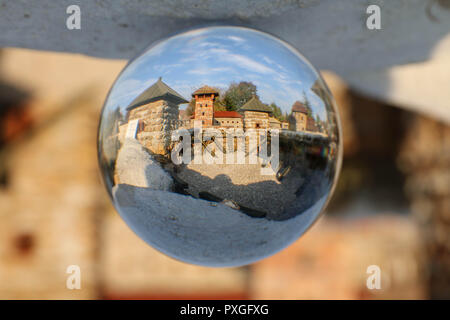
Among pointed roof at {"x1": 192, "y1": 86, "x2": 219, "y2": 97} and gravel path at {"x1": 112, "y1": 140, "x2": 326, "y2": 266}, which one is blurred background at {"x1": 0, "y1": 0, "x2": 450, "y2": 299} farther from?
pointed roof at {"x1": 192, "y1": 86, "x2": 219, "y2": 97}

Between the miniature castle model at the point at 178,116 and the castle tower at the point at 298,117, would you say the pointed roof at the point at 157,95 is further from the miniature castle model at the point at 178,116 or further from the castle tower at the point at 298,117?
the castle tower at the point at 298,117

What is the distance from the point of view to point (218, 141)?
0.56m

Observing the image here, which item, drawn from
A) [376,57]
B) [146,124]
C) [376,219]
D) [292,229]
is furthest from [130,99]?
[376,219]

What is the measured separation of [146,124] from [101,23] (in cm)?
28

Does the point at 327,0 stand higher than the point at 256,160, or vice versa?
the point at 327,0

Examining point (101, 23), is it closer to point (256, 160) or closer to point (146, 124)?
point (146, 124)

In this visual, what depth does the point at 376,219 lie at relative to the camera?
2.77 m

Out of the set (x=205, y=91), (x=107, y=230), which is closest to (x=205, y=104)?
(x=205, y=91)

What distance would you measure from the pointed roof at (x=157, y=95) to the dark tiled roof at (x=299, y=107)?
189mm

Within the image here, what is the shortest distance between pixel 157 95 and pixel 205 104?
9cm

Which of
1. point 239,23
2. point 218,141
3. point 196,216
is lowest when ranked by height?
point 196,216

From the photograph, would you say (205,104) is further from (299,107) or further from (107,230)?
(107,230)

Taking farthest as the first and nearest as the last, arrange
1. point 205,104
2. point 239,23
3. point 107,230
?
1. point 107,230
2. point 239,23
3. point 205,104

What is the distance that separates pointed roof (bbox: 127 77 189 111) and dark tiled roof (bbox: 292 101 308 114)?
0.19 metres
